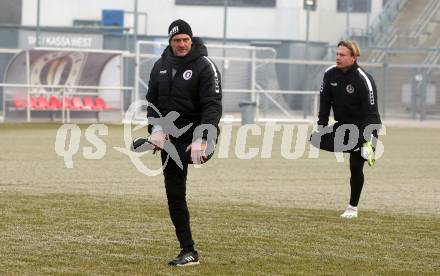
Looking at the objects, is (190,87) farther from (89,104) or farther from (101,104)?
(101,104)

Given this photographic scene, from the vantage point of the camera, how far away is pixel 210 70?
30.3 ft

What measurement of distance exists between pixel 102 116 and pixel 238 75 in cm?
470

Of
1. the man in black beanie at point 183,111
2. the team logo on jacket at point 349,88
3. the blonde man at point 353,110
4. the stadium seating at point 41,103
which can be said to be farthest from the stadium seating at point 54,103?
the man in black beanie at point 183,111

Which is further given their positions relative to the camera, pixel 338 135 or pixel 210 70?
pixel 338 135

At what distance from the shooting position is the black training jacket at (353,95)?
13.1m

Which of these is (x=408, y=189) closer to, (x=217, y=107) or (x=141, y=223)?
(x=141, y=223)

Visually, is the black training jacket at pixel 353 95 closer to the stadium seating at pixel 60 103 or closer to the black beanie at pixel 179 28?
the black beanie at pixel 179 28

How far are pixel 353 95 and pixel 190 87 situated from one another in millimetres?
4190

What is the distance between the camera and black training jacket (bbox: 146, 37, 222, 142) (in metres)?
9.23

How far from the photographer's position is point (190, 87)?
926 centimetres

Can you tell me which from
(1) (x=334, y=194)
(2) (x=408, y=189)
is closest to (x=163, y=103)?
(1) (x=334, y=194)

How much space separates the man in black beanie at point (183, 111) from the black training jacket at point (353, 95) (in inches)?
158

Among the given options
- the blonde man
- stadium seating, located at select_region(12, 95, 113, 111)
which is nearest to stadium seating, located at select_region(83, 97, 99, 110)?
stadium seating, located at select_region(12, 95, 113, 111)

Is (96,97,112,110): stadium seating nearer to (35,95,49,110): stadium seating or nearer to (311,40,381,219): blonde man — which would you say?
(35,95,49,110): stadium seating
